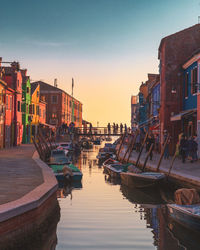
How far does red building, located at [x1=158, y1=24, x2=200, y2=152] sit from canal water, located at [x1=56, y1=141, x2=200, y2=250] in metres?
13.1

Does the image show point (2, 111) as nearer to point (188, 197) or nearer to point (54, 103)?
point (188, 197)

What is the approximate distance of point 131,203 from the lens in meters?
16.0

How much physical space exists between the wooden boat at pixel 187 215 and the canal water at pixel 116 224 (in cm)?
23

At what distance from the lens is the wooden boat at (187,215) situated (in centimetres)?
1096

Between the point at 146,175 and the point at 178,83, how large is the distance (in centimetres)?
1332

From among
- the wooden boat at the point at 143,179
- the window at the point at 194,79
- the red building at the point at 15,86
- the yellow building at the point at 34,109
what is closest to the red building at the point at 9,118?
the red building at the point at 15,86

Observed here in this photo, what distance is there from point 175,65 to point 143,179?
14.0 m

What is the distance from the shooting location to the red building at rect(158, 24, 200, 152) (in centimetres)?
3022

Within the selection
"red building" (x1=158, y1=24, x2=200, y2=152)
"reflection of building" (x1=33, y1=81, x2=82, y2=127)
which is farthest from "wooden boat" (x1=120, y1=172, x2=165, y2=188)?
"reflection of building" (x1=33, y1=81, x2=82, y2=127)

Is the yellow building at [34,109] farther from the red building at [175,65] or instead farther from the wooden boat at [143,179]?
the wooden boat at [143,179]

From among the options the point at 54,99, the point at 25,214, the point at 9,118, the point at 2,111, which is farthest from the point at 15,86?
the point at 25,214

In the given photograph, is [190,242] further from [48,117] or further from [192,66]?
[48,117]

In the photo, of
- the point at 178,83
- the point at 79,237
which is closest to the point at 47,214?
the point at 79,237

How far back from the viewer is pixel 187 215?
1128 cm
